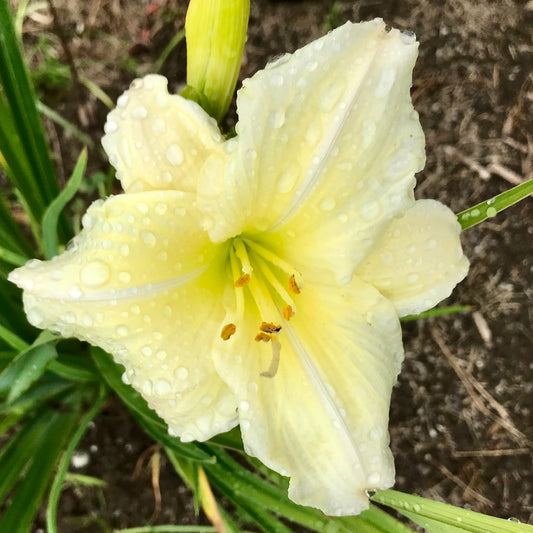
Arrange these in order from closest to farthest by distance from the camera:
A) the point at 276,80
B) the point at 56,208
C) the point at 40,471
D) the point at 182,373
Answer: the point at 276,80 → the point at 182,373 → the point at 56,208 → the point at 40,471

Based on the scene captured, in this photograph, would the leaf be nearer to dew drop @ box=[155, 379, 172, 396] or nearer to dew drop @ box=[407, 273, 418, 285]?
dew drop @ box=[155, 379, 172, 396]

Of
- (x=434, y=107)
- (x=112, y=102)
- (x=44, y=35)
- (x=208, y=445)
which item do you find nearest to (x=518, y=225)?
(x=434, y=107)

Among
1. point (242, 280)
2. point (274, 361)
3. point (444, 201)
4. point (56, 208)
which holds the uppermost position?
point (56, 208)

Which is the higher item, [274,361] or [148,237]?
[148,237]

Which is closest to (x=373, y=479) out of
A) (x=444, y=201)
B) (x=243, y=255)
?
(x=243, y=255)

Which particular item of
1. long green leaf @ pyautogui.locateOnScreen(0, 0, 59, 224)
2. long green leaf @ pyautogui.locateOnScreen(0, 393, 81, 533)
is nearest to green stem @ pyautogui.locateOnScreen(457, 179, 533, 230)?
long green leaf @ pyautogui.locateOnScreen(0, 0, 59, 224)

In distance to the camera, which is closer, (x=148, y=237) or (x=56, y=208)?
(x=148, y=237)

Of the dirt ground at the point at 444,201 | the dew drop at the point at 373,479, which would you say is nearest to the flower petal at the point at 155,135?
the dew drop at the point at 373,479

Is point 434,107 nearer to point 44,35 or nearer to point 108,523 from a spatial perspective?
point 44,35

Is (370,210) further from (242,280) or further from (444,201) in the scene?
(444,201)
